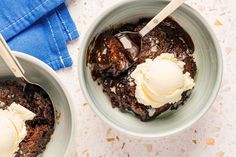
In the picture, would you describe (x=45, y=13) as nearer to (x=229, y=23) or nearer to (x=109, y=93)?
(x=109, y=93)

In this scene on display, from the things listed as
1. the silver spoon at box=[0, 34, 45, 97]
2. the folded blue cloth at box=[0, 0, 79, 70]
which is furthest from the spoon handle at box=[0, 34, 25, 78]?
the folded blue cloth at box=[0, 0, 79, 70]

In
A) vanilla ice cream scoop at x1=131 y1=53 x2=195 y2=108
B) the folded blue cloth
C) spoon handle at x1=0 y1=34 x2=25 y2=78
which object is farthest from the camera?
the folded blue cloth

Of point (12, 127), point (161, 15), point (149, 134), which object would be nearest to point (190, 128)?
point (149, 134)

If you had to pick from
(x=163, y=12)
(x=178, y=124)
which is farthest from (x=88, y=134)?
(x=163, y=12)

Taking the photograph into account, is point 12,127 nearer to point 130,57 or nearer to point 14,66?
point 14,66

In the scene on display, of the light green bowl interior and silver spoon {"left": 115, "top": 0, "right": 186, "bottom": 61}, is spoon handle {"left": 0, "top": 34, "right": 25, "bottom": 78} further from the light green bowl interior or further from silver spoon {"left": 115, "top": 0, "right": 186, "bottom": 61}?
silver spoon {"left": 115, "top": 0, "right": 186, "bottom": 61}
